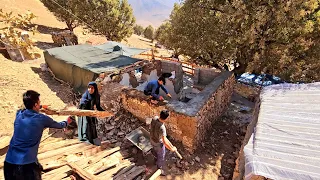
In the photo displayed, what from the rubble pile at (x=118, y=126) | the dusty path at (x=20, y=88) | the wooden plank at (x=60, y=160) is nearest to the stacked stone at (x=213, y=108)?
the rubble pile at (x=118, y=126)

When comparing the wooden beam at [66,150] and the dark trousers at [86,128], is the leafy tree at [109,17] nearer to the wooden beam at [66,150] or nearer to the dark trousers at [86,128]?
the dark trousers at [86,128]

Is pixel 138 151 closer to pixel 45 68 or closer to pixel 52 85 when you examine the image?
pixel 52 85

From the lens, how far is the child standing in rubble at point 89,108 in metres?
5.64

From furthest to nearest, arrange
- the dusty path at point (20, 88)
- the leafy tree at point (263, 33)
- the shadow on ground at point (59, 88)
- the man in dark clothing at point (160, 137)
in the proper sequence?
the shadow on ground at point (59, 88) < the leafy tree at point (263, 33) < the dusty path at point (20, 88) < the man in dark clothing at point (160, 137)

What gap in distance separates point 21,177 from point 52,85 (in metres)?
8.79

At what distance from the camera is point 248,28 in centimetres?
865

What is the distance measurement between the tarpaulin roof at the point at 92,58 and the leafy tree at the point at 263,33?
367 cm

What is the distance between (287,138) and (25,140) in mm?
4180

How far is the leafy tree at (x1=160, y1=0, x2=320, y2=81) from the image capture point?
8.14 metres

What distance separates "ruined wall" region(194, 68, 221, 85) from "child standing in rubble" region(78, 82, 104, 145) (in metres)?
5.41

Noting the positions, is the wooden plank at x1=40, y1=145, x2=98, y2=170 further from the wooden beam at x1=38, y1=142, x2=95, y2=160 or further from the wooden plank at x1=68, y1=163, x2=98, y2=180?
the wooden plank at x1=68, y1=163, x2=98, y2=180

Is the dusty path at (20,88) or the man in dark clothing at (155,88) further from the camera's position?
the dusty path at (20,88)

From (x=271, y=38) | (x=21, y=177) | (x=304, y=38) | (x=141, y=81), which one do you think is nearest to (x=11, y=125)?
(x=21, y=177)

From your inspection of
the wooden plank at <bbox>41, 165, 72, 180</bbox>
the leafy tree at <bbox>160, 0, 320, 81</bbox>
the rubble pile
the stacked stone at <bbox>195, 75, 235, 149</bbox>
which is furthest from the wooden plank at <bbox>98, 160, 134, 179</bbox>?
the leafy tree at <bbox>160, 0, 320, 81</bbox>
